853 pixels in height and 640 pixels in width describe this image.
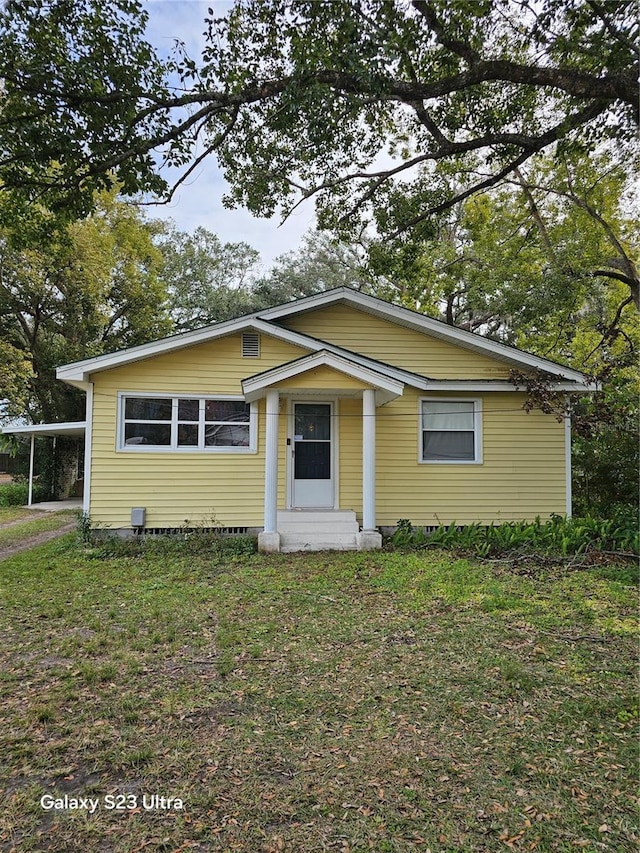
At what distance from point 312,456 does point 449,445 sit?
281cm

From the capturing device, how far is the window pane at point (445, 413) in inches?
383

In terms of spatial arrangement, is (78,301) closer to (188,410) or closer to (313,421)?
(188,410)

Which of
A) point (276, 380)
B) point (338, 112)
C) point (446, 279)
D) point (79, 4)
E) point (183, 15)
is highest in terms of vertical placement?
point (446, 279)

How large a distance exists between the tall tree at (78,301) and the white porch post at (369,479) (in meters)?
13.5

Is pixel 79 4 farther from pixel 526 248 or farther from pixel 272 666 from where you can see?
pixel 526 248

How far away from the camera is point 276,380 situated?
8070mm

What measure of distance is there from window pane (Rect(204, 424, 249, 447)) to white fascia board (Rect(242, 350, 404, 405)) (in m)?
1.15

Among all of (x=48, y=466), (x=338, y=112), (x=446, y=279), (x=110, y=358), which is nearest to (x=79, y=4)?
(x=338, y=112)

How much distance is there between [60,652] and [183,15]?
700 cm

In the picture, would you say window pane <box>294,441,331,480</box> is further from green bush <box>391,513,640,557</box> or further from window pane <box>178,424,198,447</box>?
window pane <box>178,424,198,447</box>

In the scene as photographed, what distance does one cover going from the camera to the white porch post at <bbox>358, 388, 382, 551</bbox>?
8.38 metres

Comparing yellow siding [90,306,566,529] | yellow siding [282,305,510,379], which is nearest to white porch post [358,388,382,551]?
yellow siding [90,306,566,529]

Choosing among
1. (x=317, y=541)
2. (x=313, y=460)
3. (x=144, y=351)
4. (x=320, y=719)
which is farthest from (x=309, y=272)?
(x=320, y=719)

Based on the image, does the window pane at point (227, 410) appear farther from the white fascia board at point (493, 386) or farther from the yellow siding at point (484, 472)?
the white fascia board at point (493, 386)
